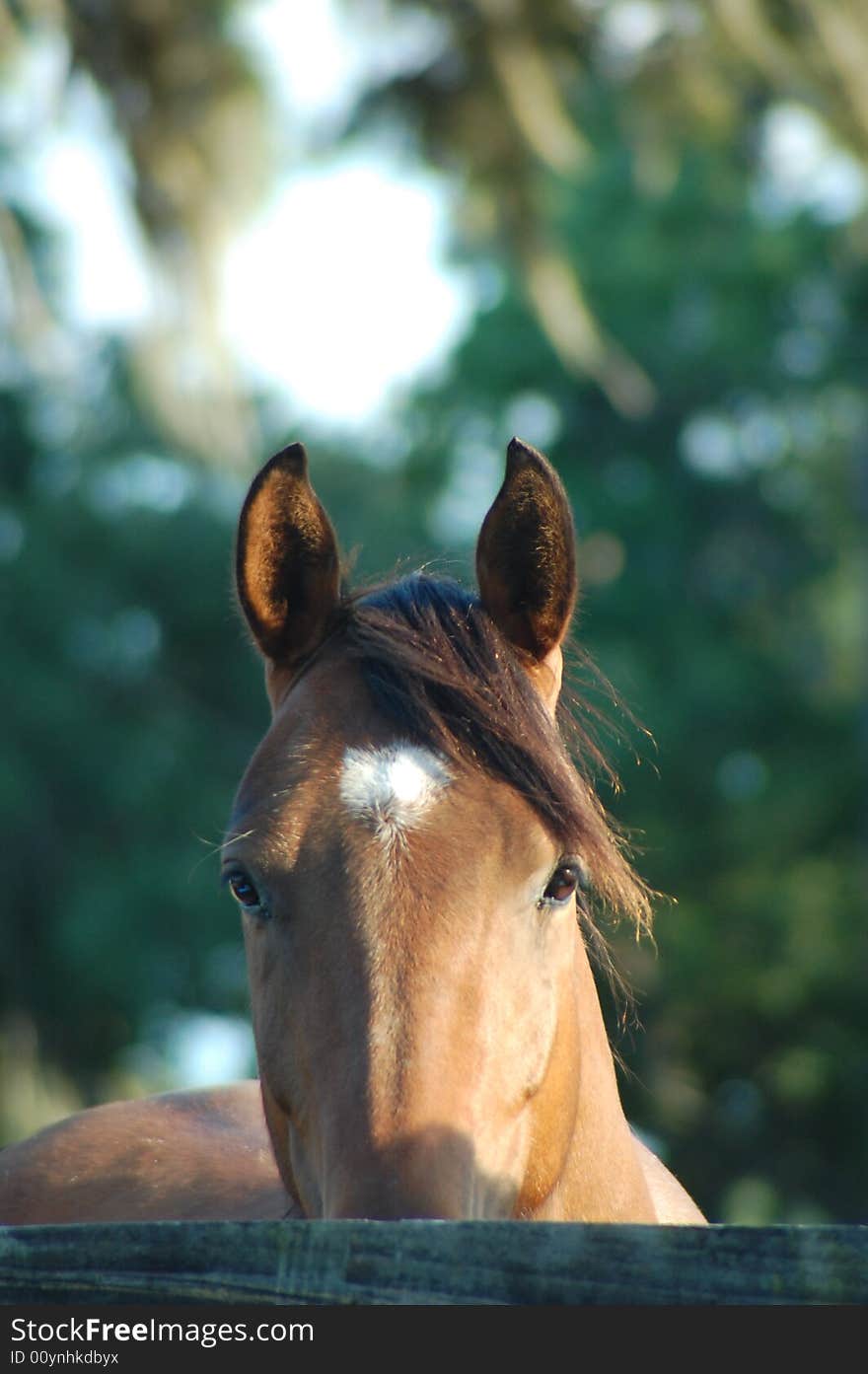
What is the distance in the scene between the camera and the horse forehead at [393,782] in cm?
270

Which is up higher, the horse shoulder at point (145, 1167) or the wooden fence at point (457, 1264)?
the horse shoulder at point (145, 1167)

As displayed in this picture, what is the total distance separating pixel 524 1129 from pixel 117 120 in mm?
4397

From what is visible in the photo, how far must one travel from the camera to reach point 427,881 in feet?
8.62

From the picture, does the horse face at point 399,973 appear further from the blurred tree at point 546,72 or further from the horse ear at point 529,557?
the blurred tree at point 546,72

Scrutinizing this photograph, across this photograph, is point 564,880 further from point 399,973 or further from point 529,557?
point 529,557

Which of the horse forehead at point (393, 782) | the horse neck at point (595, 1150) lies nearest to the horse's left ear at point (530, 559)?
the horse forehead at point (393, 782)

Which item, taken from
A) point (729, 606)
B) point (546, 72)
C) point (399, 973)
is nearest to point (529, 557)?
point (399, 973)

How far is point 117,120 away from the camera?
5895 millimetres

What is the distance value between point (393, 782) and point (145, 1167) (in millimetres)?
1958

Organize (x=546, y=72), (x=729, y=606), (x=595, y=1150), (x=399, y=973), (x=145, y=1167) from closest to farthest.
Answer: (x=399, y=973) → (x=595, y=1150) → (x=145, y=1167) → (x=546, y=72) → (x=729, y=606)

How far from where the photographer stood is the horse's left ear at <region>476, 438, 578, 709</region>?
3123 mm

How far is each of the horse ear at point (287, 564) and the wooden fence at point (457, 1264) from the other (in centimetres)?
152

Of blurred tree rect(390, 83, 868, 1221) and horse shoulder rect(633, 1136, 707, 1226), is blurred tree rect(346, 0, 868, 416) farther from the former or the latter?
blurred tree rect(390, 83, 868, 1221)

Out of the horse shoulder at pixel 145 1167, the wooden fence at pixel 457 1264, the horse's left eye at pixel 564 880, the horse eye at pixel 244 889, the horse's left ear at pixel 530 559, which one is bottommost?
the wooden fence at pixel 457 1264
